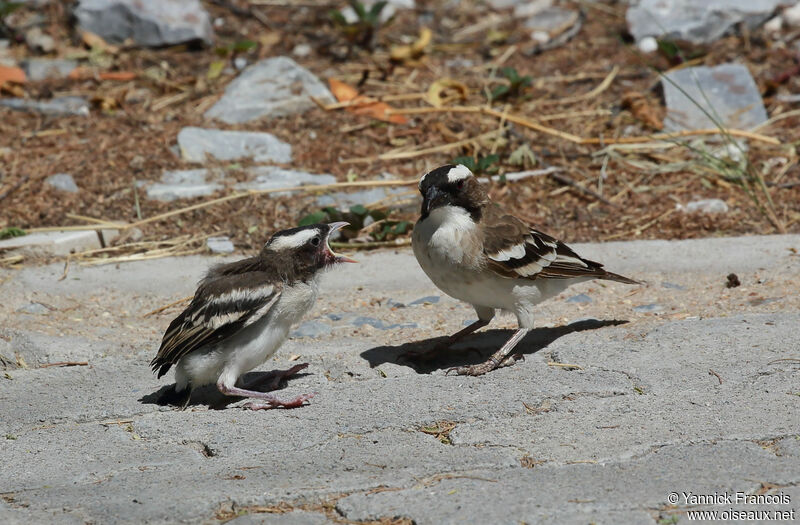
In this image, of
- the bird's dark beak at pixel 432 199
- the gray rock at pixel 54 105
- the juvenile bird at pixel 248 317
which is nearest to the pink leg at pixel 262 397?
the juvenile bird at pixel 248 317

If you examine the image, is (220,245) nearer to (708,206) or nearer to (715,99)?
(708,206)

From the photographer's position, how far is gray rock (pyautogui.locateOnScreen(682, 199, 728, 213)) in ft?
28.1

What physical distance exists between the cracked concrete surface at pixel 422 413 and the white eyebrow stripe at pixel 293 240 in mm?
783

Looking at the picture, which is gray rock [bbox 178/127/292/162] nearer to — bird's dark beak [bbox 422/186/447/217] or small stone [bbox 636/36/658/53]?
bird's dark beak [bbox 422/186/447/217]

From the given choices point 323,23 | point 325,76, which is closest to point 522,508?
point 325,76

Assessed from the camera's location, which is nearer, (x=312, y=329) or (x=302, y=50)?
(x=312, y=329)

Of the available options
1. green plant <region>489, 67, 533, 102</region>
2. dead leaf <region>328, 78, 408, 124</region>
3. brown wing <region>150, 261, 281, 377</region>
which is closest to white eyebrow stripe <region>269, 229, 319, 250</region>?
brown wing <region>150, 261, 281, 377</region>

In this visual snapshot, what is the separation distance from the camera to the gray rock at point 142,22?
1177 centimetres

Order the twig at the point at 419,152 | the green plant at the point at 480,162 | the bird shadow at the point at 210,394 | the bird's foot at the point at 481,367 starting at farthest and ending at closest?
the twig at the point at 419,152 < the green plant at the point at 480,162 < the bird's foot at the point at 481,367 < the bird shadow at the point at 210,394

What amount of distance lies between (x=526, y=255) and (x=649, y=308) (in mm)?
1121

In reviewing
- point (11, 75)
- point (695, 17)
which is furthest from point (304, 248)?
point (695, 17)

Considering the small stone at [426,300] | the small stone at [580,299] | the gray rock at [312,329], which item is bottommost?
the small stone at [580,299]

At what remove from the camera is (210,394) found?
19.1 ft

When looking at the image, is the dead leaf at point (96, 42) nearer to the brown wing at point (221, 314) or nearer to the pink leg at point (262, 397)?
the brown wing at point (221, 314)
